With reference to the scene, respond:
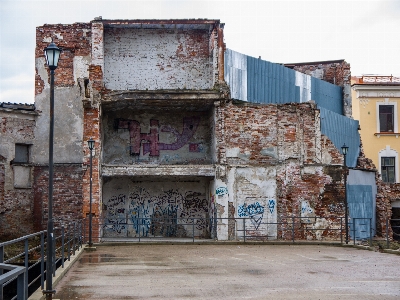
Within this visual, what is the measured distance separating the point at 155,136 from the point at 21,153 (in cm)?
649

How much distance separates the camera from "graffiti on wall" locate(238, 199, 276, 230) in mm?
25172

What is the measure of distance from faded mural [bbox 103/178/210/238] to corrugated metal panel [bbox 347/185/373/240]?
6607 millimetres

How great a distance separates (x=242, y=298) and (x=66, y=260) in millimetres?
6872

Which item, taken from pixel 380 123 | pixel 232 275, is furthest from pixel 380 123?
pixel 232 275

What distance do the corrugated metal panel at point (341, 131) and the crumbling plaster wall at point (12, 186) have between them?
14.1 metres

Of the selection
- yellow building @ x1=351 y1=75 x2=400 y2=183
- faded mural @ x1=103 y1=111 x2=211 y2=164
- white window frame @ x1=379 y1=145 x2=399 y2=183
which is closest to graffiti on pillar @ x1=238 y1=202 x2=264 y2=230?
faded mural @ x1=103 y1=111 x2=211 y2=164

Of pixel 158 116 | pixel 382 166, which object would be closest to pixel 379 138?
pixel 382 166

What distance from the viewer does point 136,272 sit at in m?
13.6

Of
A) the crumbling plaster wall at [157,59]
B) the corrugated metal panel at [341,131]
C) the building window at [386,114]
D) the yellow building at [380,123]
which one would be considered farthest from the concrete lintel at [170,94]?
the building window at [386,114]

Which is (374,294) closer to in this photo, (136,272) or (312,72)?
(136,272)

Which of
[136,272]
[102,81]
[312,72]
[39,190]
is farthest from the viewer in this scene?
[312,72]

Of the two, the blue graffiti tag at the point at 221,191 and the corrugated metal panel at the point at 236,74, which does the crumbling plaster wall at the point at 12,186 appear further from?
the corrugated metal panel at the point at 236,74

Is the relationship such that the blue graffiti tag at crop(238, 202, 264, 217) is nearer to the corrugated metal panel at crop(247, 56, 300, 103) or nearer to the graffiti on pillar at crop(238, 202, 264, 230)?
the graffiti on pillar at crop(238, 202, 264, 230)

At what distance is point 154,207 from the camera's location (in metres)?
27.7
